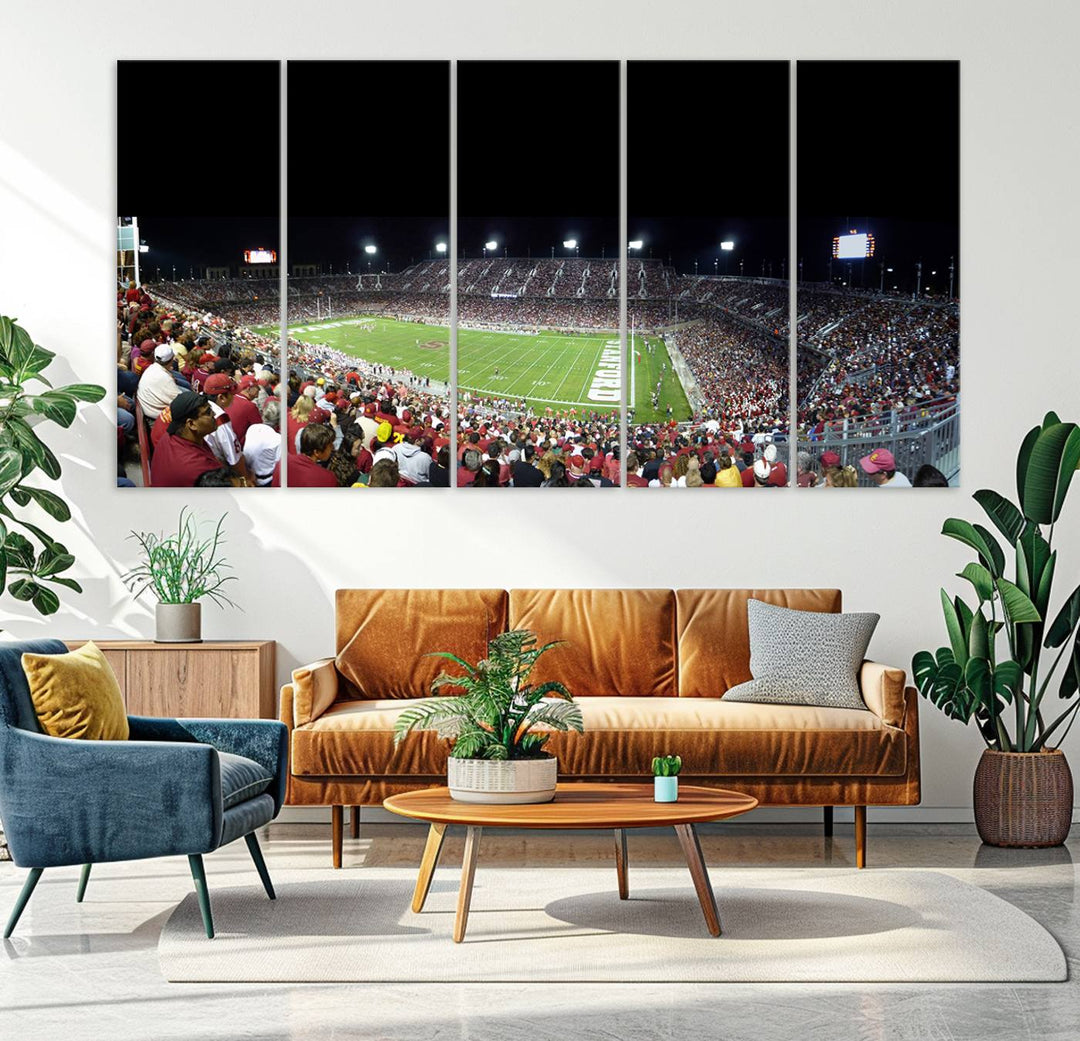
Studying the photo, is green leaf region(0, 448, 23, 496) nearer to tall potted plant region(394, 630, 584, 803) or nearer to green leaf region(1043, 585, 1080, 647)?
tall potted plant region(394, 630, 584, 803)

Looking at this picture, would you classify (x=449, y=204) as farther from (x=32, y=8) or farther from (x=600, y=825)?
(x=600, y=825)

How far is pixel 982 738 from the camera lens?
6.49 metres

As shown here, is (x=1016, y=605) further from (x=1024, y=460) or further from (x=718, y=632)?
(x=718, y=632)

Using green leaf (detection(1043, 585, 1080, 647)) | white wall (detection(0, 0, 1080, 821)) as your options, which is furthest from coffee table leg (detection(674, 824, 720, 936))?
green leaf (detection(1043, 585, 1080, 647))

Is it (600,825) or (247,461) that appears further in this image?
(247,461)

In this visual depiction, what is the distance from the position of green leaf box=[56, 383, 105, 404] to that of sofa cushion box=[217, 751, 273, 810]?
6.87ft

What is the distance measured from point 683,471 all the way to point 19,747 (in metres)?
3.25

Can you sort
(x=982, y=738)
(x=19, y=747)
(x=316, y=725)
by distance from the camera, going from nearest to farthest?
(x=19, y=747), (x=316, y=725), (x=982, y=738)

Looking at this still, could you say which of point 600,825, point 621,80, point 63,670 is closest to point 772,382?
point 621,80

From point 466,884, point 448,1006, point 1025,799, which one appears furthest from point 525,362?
point 448,1006

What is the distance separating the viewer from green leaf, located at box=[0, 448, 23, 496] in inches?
233

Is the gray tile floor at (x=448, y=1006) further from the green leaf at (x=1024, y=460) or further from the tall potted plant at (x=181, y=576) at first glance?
the green leaf at (x=1024, y=460)

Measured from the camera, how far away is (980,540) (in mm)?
6027

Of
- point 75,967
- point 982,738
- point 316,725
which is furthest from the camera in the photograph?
point 982,738
